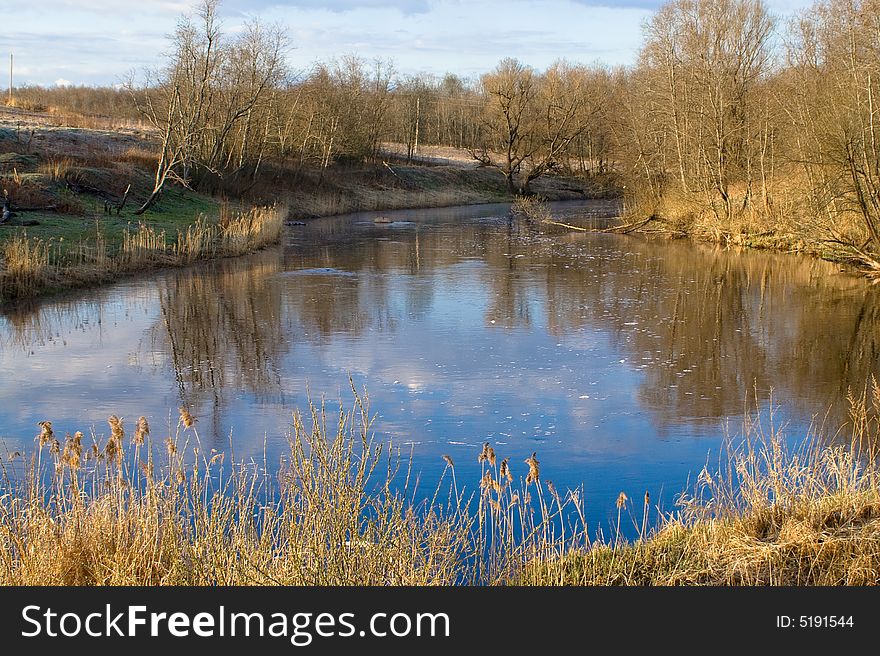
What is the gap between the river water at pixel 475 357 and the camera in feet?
25.0

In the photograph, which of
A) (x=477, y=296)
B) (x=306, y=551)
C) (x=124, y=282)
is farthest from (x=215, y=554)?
(x=124, y=282)

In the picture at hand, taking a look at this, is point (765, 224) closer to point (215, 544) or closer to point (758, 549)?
point (758, 549)

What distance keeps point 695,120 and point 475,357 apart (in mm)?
17068

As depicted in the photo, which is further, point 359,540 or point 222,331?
point 222,331

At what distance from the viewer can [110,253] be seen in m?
17.9

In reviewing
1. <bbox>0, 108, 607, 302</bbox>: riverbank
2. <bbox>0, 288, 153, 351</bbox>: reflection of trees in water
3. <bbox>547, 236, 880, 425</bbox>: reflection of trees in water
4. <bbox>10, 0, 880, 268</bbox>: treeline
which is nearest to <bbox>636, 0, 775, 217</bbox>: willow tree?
<bbox>10, 0, 880, 268</bbox>: treeline

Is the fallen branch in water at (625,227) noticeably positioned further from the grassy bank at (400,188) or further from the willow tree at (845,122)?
the grassy bank at (400,188)

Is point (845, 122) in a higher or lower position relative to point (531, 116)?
lower

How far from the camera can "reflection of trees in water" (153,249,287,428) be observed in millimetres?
9391

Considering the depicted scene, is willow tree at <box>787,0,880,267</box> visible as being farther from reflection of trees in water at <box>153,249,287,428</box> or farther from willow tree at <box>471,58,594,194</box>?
willow tree at <box>471,58,594,194</box>

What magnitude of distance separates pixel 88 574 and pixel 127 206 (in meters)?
21.5

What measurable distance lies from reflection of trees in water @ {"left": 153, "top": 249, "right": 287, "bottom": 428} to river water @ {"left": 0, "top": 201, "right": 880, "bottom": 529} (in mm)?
47

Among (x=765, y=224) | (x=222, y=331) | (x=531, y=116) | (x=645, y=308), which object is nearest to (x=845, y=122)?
(x=645, y=308)

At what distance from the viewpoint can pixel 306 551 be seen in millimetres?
4102
